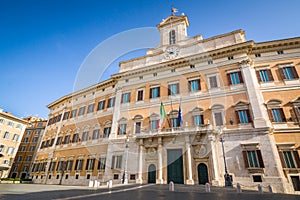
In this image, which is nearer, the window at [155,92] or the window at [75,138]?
the window at [155,92]

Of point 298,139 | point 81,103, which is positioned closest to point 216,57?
point 298,139

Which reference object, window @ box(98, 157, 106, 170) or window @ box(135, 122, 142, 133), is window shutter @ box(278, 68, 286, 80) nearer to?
window @ box(135, 122, 142, 133)

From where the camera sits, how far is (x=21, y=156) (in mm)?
37719

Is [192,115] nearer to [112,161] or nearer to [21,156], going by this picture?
[112,161]

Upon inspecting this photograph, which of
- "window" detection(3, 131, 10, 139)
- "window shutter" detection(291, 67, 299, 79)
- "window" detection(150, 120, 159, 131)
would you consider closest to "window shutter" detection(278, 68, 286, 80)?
"window shutter" detection(291, 67, 299, 79)

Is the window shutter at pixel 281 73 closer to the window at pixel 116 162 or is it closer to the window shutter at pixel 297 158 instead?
the window shutter at pixel 297 158

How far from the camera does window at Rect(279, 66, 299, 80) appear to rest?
15.0 m

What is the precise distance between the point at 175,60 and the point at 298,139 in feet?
43.6

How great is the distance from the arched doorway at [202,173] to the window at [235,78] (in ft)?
28.2

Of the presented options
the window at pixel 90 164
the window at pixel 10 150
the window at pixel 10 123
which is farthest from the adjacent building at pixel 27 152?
the window at pixel 90 164

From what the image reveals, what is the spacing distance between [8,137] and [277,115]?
145 ft

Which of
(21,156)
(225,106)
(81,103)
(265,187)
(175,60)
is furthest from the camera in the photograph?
(21,156)

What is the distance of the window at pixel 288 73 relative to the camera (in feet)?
49.3

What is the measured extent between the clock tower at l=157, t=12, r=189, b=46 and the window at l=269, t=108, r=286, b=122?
42.9 feet
